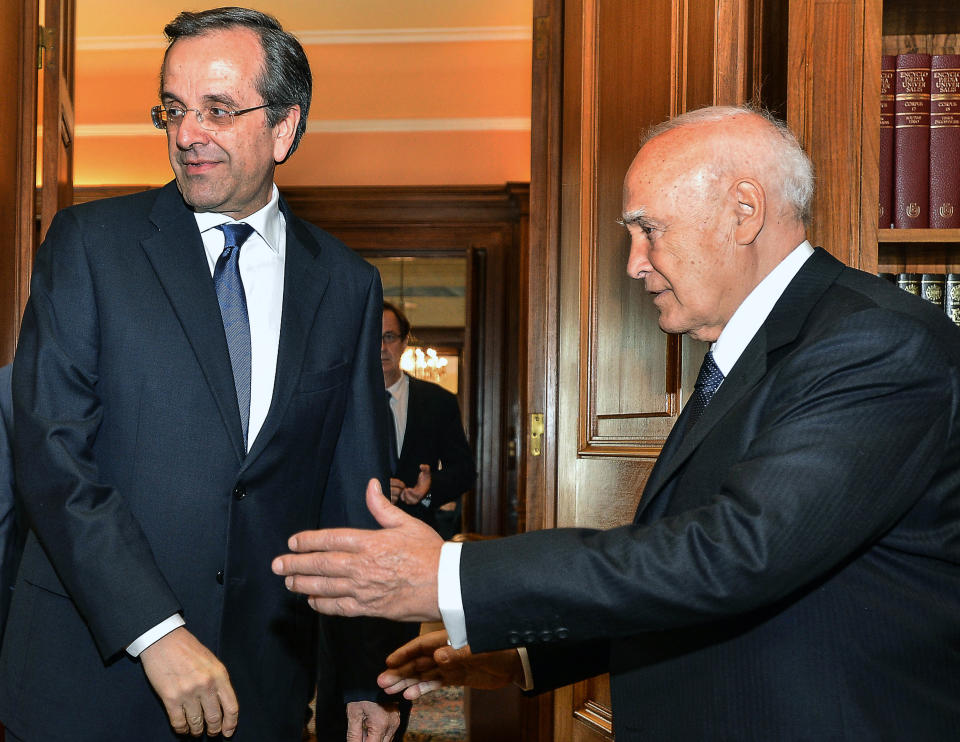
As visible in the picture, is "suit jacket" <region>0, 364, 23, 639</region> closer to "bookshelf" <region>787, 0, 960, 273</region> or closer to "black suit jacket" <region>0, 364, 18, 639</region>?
"black suit jacket" <region>0, 364, 18, 639</region>

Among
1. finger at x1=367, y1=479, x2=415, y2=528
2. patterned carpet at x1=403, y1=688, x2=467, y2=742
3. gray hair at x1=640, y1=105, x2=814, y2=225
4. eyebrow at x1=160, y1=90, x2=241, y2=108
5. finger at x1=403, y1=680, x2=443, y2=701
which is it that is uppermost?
eyebrow at x1=160, y1=90, x2=241, y2=108

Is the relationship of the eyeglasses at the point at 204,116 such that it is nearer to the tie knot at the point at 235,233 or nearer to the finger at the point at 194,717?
the tie knot at the point at 235,233

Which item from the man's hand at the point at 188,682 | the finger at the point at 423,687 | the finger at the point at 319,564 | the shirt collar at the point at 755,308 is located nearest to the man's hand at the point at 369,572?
the finger at the point at 319,564

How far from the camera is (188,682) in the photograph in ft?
4.86

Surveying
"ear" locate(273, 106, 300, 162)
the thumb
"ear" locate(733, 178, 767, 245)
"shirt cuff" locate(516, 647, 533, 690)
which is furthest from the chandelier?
the thumb

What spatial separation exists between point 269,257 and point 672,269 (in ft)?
2.50

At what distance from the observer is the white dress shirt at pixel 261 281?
1795 millimetres

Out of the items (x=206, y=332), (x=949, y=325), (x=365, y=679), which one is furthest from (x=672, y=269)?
(x=365, y=679)

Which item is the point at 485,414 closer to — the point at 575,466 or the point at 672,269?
the point at 575,466

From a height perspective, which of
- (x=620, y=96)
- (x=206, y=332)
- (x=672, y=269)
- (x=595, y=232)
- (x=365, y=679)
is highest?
(x=620, y=96)

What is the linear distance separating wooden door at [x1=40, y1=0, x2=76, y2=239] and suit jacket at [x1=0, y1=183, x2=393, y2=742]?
1288 mm

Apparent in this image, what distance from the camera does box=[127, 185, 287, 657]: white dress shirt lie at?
1.79 m

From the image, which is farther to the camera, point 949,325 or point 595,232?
point 595,232

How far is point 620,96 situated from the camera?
9.25ft
